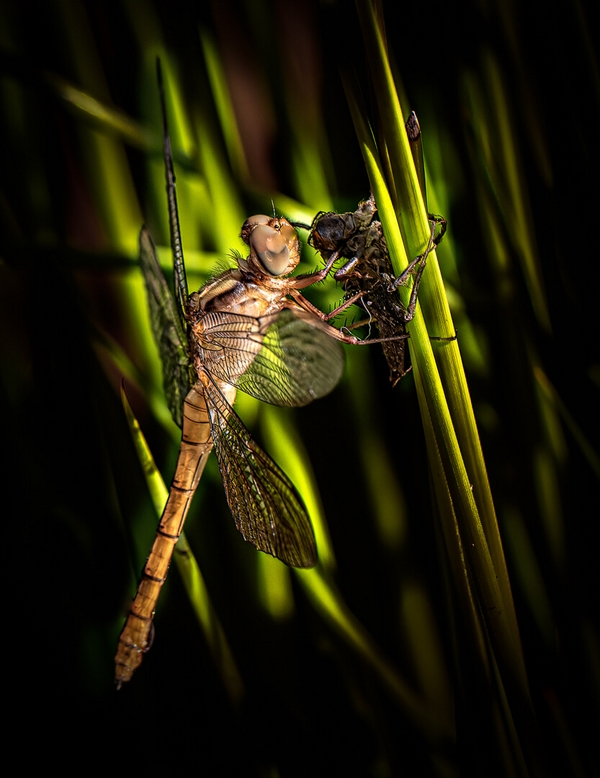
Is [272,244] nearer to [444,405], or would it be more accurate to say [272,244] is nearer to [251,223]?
[251,223]

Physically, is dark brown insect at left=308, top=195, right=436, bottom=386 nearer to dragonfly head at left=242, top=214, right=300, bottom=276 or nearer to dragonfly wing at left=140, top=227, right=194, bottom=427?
dragonfly head at left=242, top=214, right=300, bottom=276

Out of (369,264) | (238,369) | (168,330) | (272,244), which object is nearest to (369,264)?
(369,264)

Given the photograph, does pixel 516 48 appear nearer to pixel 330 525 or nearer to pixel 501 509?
pixel 501 509

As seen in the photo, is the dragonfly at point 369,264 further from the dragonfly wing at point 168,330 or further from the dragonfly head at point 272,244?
the dragonfly wing at point 168,330

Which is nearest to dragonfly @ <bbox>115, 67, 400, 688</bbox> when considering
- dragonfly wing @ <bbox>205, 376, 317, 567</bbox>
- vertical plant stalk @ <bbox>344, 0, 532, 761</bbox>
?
dragonfly wing @ <bbox>205, 376, 317, 567</bbox>

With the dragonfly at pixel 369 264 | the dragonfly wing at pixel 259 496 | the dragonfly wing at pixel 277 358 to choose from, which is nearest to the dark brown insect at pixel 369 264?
the dragonfly at pixel 369 264

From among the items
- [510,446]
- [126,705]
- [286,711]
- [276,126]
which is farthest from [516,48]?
[126,705]

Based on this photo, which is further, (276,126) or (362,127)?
(276,126)
